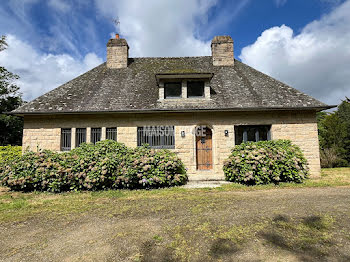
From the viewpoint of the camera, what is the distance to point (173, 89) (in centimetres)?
953

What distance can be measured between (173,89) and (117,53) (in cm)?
545

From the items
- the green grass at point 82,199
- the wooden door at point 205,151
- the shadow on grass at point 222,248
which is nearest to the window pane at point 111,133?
the green grass at point 82,199

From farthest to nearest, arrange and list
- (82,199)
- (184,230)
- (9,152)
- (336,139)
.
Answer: (336,139)
(9,152)
(82,199)
(184,230)

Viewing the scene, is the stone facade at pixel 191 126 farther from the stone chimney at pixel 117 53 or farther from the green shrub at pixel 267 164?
the stone chimney at pixel 117 53

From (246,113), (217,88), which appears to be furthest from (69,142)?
(246,113)

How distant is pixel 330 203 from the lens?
479 centimetres

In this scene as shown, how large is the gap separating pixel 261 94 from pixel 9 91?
24916 mm

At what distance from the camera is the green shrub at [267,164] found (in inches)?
281

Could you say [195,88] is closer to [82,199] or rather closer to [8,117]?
[82,199]

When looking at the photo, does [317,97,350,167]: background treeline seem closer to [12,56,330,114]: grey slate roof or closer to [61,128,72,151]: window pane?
[12,56,330,114]: grey slate roof

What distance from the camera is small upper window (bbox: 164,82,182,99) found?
31.0ft

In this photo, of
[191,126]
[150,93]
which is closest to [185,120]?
[191,126]

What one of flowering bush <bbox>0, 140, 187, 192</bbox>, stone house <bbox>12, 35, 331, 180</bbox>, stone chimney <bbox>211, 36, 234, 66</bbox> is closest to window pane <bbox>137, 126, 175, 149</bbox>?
stone house <bbox>12, 35, 331, 180</bbox>

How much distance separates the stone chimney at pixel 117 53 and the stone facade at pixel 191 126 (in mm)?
4945
